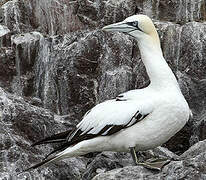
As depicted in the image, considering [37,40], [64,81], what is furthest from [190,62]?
[37,40]

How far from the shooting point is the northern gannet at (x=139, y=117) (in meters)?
5.38

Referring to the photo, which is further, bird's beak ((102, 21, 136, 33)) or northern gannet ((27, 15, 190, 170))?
bird's beak ((102, 21, 136, 33))

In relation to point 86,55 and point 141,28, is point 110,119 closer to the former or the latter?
point 141,28

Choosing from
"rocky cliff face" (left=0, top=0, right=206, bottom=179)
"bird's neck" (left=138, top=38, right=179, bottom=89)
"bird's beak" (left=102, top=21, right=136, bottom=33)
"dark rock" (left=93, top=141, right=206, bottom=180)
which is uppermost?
"bird's beak" (left=102, top=21, right=136, bottom=33)

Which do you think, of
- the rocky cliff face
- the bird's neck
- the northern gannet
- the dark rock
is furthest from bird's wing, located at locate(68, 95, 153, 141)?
the rocky cliff face

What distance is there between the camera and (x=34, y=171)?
7074mm

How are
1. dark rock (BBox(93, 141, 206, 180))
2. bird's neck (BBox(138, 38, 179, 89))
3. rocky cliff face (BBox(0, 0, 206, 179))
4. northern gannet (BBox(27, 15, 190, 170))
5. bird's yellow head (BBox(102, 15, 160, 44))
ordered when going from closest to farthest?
dark rock (BBox(93, 141, 206, 180))
northern gannet (BBox(27, 15, 190, 170))
bird's neck (BBox(138, 38, 179, 89))
bird's yellow head (BBox(102, 15, 160, 44))
rocky cliff face (BBox(0, 0, 206, 179))

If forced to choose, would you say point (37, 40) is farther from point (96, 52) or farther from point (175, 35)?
point (175, 35)

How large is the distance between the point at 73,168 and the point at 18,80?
5.46m

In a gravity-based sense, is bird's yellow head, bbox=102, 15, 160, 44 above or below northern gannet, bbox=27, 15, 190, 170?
above

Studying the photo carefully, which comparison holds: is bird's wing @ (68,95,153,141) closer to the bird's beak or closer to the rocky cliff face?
the bird's beak

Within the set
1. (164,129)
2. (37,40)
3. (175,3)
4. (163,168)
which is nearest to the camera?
(163,168)

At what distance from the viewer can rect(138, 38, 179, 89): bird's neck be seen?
18.3ft

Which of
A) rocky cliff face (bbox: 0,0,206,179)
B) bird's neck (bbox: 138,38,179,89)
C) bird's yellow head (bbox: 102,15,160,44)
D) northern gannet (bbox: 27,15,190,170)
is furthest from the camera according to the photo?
rocky cliff face (bbox: 0,0,206,179)
